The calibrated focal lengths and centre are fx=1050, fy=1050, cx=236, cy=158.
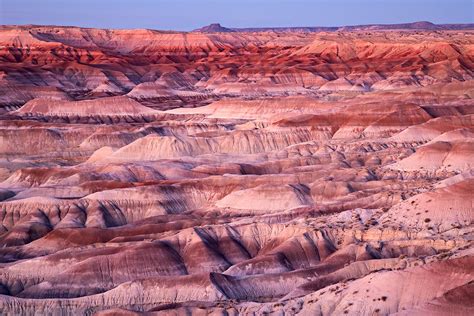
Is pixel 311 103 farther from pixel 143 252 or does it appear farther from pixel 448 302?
pixel 448 302

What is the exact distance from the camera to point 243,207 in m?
60.0

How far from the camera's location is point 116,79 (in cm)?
15825

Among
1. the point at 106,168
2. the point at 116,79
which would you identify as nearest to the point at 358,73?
the point at 116,79

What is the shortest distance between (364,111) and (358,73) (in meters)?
58.5

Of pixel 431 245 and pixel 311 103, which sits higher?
pixel 311 103

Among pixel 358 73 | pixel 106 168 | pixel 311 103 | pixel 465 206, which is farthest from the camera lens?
pixel 358 73

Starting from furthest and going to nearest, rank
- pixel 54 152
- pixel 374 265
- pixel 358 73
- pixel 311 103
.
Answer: pixel 358 73 → pixel 311 103 → pixel 54 152 → pixel 374 265

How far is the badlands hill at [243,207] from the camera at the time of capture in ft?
122

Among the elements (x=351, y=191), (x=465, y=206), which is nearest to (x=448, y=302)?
(x=465, y=206)

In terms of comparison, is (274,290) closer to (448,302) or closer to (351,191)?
(448,302)

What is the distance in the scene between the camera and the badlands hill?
122 feet

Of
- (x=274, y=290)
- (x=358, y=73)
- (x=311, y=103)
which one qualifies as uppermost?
(x=358, y=73)

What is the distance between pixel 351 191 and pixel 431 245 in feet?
56.5

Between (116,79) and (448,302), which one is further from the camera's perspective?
(116,79)
